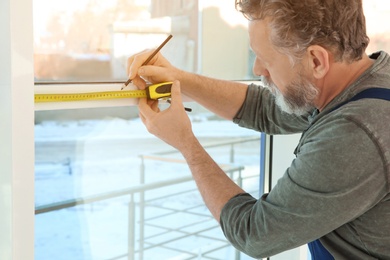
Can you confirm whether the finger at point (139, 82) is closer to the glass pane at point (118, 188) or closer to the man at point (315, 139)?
the man at point (315, 139)

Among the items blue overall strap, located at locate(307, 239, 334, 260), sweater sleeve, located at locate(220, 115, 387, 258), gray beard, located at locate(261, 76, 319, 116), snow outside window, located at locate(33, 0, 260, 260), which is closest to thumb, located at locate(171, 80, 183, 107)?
snow outside window, located at locate(33, 0, 260, 260)

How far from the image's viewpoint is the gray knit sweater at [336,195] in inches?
43.1

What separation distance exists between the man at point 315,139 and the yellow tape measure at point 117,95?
20mm

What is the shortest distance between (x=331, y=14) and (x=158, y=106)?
0.46m

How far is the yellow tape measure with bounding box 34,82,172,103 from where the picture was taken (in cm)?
115

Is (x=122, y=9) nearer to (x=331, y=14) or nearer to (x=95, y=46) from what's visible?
(x=95, y=46)

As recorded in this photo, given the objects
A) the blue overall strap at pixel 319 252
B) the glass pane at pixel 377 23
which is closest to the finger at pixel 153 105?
the blue overall strap at pixel 319 252

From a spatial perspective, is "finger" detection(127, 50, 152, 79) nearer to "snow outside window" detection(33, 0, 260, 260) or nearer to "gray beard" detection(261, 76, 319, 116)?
"snow outside window" detection(33, 0, 260, 260)

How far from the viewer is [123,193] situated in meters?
1.63

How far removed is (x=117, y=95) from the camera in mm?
1294

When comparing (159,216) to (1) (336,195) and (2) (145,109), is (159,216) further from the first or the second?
(1) (336,195)

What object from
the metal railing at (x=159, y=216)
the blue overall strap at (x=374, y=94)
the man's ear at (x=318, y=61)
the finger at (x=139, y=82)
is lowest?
the metal railing at (x=159, y=216)

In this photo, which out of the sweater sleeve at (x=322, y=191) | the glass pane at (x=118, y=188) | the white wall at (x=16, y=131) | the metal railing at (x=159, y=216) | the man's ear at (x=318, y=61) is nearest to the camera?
the white wall at (x=16, y=131)

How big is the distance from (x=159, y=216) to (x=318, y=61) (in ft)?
2.51
